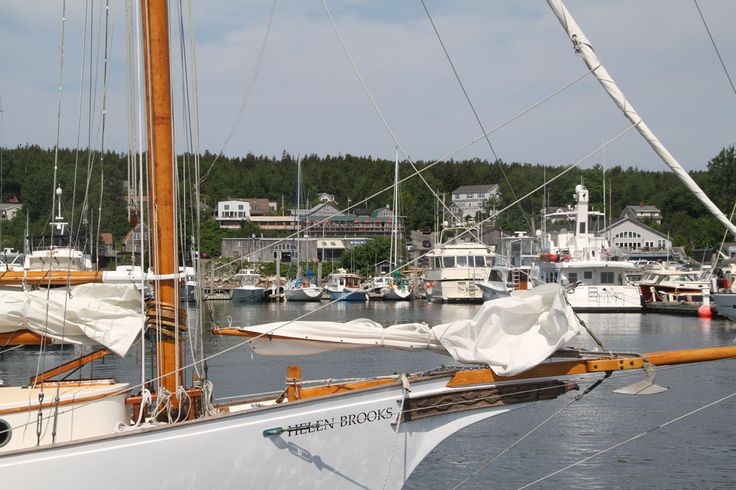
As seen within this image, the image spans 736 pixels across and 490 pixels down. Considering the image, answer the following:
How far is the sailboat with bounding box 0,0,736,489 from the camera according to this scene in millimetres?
11320

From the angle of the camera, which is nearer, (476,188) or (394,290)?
(394,290)

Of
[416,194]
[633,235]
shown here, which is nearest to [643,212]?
[633,235]

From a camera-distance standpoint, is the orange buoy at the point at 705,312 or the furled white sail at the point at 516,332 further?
the orange buoy at the point at 705,312

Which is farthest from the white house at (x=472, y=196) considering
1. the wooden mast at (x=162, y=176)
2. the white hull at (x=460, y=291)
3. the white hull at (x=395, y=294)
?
the wooden mast at (x=162, y=176)

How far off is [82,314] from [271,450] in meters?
3.22


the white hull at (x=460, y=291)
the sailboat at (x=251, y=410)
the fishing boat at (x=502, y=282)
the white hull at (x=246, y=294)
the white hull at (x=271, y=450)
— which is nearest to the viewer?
the white hull at (x=271, y=450)

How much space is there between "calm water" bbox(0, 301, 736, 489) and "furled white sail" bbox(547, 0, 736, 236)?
4628 millimetres

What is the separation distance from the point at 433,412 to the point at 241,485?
247 centimetres

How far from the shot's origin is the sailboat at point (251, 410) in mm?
11320

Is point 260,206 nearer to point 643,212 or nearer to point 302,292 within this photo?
point 643,212

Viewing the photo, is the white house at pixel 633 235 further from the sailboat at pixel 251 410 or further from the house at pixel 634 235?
the sailboat at pixel 251 410

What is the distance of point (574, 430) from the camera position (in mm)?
22359

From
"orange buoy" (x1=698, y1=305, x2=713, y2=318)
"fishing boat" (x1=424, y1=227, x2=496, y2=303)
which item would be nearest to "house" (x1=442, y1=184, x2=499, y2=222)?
"fishing boat" (x1=424, y1=227, x2=496, y2=303)

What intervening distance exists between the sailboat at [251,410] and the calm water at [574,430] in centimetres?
182
